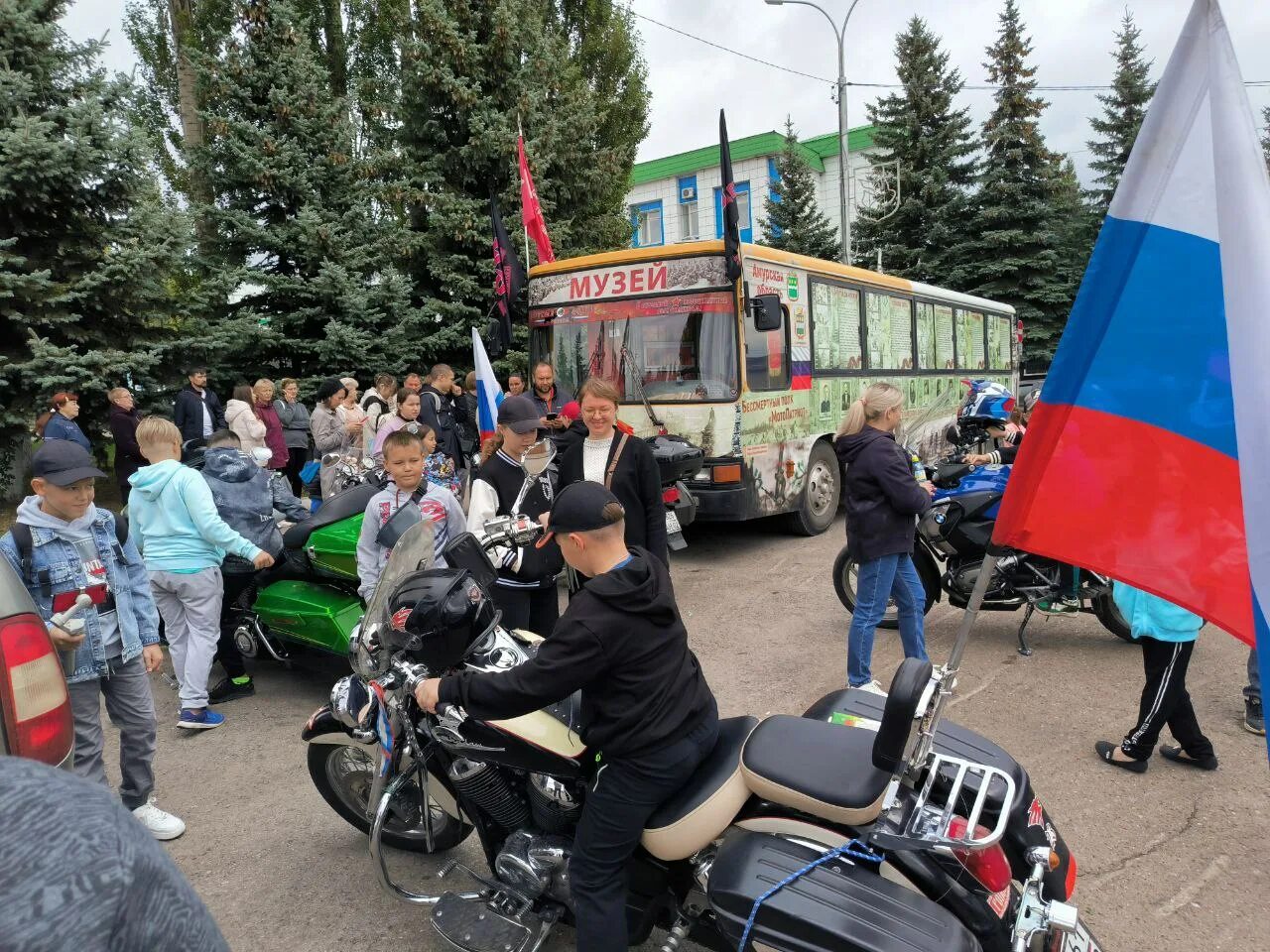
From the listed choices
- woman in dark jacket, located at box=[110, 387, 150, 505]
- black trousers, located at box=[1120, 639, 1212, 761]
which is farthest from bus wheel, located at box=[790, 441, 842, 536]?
woman in dark jacket, located at box=[110, 387, 150, 505]

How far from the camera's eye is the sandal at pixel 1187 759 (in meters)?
3.78

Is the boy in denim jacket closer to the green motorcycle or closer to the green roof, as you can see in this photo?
the green motorcycle

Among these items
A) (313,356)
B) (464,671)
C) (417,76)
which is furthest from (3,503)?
(464,671)

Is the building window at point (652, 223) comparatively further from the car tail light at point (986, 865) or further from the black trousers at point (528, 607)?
the car tail light at point (986, 865)

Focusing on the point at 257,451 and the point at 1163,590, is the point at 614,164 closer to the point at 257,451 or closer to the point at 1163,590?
the point at 257,451

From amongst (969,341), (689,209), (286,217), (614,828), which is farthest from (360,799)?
(689,209)

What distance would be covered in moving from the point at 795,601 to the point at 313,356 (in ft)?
33.5

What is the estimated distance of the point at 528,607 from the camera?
168 inches

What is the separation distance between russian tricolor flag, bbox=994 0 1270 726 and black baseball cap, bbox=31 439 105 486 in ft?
11.1

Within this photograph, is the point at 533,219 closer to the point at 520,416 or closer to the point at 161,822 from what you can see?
the point at 520,416

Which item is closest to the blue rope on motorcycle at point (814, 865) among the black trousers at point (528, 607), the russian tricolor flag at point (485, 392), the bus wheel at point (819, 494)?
the black trousers at point (528, 607)

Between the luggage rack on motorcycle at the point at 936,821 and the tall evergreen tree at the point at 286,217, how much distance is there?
498 inches

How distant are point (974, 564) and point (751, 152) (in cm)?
3026

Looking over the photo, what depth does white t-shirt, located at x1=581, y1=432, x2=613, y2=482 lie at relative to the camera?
14.6 ft
